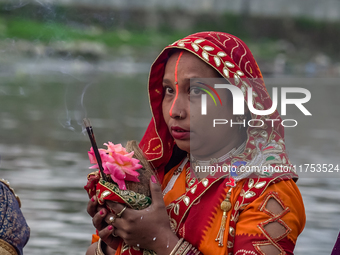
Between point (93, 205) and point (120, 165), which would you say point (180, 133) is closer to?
point (120, 165)

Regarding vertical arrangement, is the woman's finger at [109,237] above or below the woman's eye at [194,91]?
below

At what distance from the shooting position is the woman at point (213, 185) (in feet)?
6.15

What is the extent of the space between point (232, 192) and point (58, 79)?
2075 cm

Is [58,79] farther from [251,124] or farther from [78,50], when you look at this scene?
[251,124]

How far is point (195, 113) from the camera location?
204 cm

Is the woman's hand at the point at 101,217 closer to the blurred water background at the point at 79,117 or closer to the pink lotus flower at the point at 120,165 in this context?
the pink lotus flower at the point at 120,165

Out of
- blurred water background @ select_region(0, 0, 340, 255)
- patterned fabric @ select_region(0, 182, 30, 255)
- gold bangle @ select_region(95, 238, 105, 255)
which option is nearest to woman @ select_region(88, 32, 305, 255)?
gold bangle @ select_region(95, 238, 105, 255)

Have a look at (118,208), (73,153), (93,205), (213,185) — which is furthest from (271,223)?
(73,153)

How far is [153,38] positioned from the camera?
3500 centimetres

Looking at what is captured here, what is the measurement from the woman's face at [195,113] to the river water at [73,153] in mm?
429

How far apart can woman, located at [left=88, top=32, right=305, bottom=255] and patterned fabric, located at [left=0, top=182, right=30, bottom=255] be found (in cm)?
31

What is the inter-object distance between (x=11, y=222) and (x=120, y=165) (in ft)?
1.66

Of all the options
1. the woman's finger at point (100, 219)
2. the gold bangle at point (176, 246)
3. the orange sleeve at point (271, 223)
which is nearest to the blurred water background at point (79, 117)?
the woman's finger at point (100, 219)

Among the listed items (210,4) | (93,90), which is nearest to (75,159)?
(93,90)
